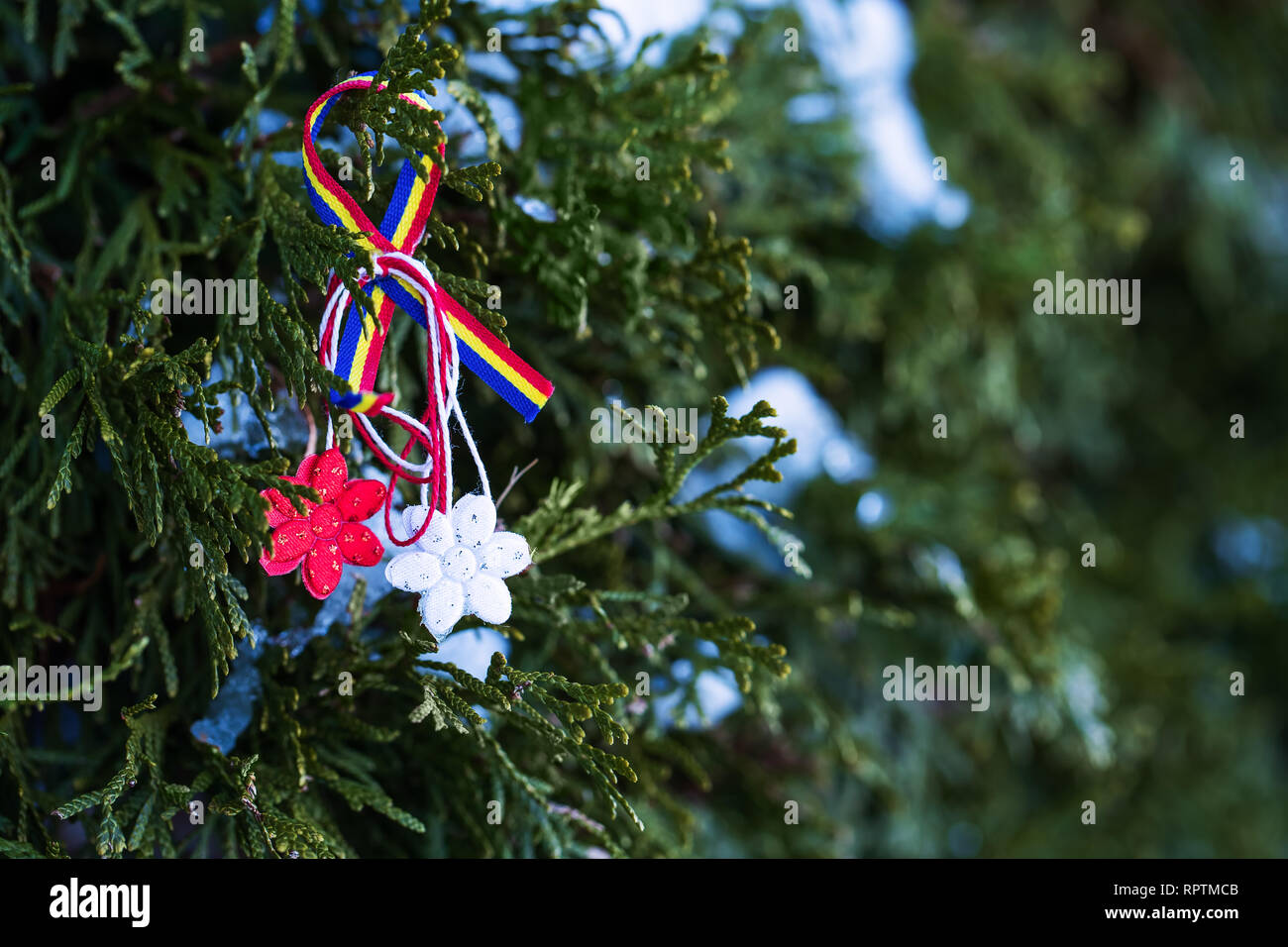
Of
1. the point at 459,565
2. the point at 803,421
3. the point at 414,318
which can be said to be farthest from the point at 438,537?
the point at 803,421

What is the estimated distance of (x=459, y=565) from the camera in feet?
1.78

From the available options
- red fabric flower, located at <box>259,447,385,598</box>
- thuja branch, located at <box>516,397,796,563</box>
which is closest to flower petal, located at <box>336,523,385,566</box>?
red fabric flower, located at <box>259,447,385,598</box>

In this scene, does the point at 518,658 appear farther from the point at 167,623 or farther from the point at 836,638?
the point at 836,638

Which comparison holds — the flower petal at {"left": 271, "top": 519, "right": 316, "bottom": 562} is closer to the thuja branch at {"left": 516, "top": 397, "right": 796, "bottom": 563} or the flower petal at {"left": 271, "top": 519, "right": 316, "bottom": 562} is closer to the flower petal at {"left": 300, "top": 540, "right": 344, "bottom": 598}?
the flower petal at {"left": 300, "top": 540, "right": 344, "bottom": 598}

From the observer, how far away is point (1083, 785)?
1407 millimetres

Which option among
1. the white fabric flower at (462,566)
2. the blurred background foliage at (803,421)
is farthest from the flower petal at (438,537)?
the blurred background foliage at (803,421)

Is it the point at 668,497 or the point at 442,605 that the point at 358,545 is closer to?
the point at 442,605

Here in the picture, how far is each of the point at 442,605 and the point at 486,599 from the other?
24mm

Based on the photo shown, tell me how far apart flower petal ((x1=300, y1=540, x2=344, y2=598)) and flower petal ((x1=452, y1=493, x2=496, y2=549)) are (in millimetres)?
75

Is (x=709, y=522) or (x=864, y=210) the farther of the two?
(x=864, y=210)

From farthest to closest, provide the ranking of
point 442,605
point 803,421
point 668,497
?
point 803,421 → point 668,497 → point 442,605

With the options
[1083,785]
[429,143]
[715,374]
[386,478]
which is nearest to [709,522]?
[715,374]
